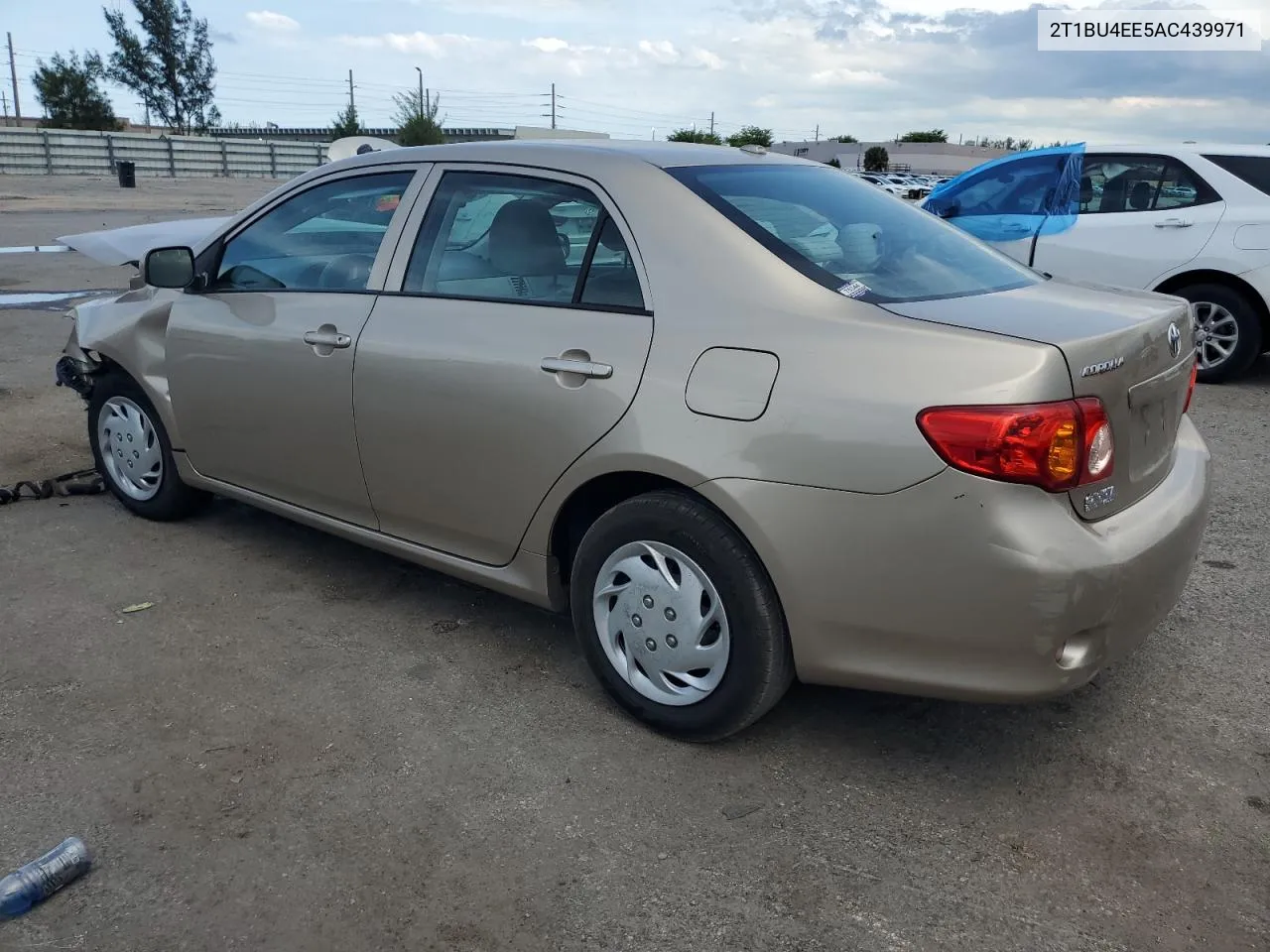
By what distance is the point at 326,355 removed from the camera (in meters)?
3.62

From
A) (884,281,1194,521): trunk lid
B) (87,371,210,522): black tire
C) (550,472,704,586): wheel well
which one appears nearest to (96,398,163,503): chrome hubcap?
(87,371,210,522): black tire

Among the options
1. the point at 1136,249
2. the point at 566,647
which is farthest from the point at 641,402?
the point at 1136,249

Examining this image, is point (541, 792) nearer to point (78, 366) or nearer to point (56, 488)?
point (78, 366)

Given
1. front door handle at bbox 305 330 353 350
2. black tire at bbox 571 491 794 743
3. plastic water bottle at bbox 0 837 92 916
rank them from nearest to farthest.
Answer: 1. plastic water bottle at bbox 0 837 92 916
2. black tire at bbox 571 491 794 743
3. front door handle at bbox 305 330 353 350

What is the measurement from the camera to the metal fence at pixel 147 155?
135ft

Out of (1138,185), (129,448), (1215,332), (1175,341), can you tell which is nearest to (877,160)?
(1138,185)

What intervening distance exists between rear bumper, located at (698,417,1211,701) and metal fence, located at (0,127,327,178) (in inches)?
1711

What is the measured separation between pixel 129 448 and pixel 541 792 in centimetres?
291

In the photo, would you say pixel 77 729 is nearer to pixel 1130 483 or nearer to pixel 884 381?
pixel 884 381

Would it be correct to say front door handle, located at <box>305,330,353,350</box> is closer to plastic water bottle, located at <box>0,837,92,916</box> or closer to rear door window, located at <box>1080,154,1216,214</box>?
plastic water bottle, located at <box>0,837,92,916</box>

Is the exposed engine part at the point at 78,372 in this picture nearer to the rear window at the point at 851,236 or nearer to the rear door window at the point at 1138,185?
the rear window at the point at 851,236

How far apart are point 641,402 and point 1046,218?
20.5 ft

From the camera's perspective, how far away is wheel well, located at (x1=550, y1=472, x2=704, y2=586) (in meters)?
2.93

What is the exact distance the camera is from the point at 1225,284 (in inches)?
295
